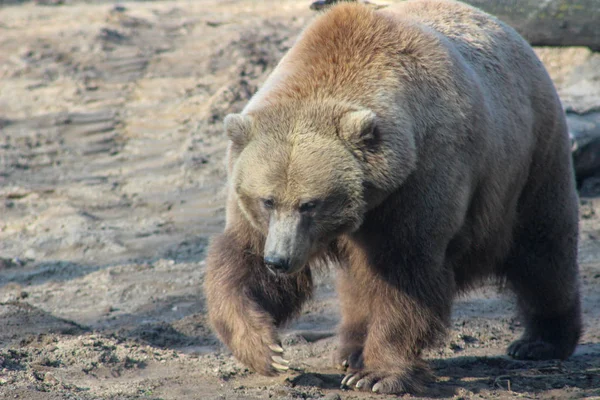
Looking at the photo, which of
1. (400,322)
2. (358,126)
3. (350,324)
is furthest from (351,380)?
(358,126)

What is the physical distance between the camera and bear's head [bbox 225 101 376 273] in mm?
4383

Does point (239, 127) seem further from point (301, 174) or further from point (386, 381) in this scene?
point (386, 381)

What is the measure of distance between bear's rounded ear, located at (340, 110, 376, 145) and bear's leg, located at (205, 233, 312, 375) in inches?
38.1

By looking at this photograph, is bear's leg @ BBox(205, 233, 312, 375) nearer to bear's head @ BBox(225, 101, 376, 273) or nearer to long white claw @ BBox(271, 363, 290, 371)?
long white claw @ BBox(271, 363, 290, 371)

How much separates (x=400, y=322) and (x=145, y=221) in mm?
4157

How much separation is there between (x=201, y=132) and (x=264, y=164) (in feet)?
18.0

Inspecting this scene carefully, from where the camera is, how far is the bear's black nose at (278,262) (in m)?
4.30

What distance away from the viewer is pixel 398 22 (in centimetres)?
492

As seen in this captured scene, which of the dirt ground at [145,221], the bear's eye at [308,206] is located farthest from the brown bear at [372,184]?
the dirt ground at [145,221]

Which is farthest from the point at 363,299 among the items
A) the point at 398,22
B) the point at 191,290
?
the point at 191,290

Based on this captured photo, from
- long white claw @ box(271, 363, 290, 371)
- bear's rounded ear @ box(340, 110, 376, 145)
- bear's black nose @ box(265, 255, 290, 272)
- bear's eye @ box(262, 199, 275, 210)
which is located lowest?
long white claw @ box(271, 363, 290, 371)

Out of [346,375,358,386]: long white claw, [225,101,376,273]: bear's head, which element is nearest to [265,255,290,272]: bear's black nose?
[225,101,376,273]: bear's head

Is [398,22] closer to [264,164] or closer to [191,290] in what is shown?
[264,164]

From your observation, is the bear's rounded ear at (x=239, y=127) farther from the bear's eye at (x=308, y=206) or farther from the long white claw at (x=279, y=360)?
the long white claw at (x=279, y=360)
